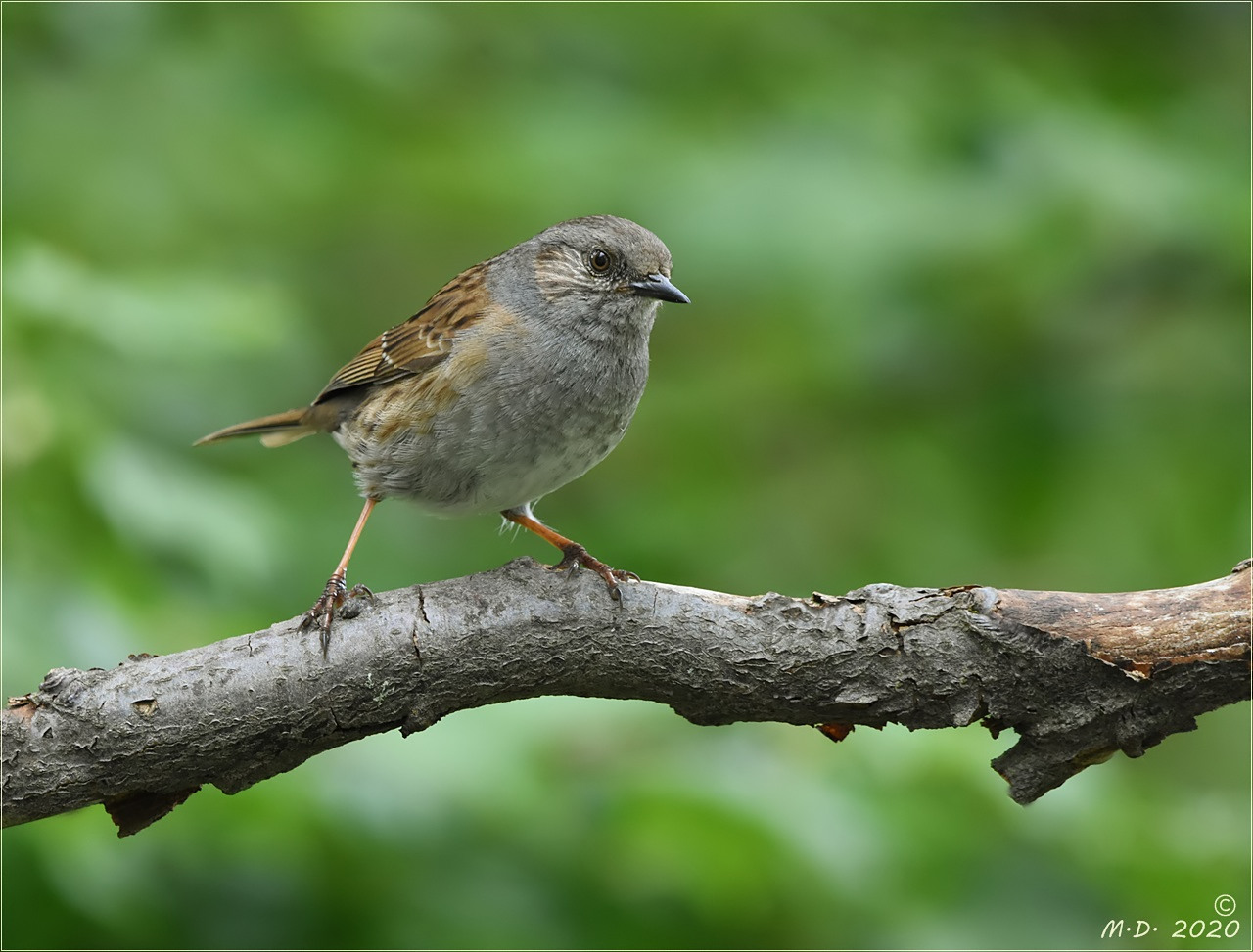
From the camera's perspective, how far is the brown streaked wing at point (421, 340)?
522 cm

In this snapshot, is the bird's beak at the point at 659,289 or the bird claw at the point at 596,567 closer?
the bird claw at the point at 596,567

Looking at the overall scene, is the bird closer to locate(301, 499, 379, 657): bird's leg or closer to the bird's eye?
the bird's eye

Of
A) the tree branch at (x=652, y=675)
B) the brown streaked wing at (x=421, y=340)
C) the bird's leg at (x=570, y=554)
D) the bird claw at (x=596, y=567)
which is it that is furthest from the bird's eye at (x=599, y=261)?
the tree branch at (x=652, y=675)

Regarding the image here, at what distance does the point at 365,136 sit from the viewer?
7223mm

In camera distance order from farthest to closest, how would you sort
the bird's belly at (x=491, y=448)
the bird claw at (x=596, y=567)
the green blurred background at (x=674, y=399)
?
the bird's belly at (x=491, y=448) < the green blurred background at (x=674, y=399) < the bird claw at (x=596, y=567)

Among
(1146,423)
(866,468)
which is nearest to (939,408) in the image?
(866,468)

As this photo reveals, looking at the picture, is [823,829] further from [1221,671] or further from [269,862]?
[269,862]

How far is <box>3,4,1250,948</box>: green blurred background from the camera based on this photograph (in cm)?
446

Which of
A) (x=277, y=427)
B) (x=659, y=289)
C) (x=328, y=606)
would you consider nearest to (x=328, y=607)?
(x=328, y=606)

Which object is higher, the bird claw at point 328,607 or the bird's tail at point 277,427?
the bird's tail at point 277,427

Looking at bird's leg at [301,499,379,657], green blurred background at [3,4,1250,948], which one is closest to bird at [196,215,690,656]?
bird's leg at [301,499,379,657]

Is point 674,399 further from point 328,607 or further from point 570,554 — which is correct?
point 328,607

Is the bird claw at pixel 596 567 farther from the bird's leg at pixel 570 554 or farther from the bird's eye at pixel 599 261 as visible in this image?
the bird's eye at pixel 599 261

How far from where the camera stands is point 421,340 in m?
5.32
